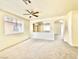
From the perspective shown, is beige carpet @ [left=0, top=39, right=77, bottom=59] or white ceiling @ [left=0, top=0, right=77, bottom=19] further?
white ceiling @ [left=0, top=0, right=77, bottom=19]

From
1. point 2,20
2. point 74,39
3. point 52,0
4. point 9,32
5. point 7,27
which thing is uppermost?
point 52,0

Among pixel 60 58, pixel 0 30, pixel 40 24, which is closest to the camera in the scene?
pixel 60 58

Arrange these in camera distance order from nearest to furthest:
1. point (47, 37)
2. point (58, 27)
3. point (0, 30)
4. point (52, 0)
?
1. point (52, 0)
2. point (0, 30)
3. point (47, 37)
4. point (58, 27)

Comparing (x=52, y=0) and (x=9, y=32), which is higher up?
(x=52, y=0)

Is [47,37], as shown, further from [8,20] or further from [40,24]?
[8,20]

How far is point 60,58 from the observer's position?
3.41m

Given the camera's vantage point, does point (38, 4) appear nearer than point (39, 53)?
No

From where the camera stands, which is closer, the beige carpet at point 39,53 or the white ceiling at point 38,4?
the beige carpet at point 39,53

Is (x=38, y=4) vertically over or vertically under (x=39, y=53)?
over

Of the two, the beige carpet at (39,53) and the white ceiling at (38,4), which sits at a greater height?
the white ceiling at (38,4)

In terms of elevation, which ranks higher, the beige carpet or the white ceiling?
the white ceiling

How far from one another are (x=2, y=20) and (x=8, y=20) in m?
0.61

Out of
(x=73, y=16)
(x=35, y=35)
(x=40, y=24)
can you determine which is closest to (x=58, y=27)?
(x=40, y=24)

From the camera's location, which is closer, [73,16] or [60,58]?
[60,58]
